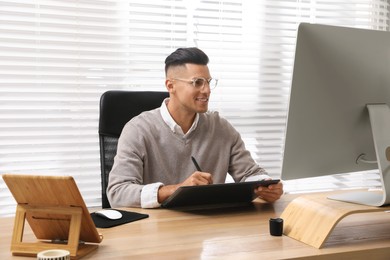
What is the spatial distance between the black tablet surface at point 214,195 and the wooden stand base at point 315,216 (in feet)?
0.63

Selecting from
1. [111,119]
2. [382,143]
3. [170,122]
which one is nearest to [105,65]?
[111,119]

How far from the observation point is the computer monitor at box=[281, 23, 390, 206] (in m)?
1.34

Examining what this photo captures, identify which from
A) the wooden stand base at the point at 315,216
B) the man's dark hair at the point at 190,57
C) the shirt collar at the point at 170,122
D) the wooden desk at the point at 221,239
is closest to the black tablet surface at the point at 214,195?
the wooden desk at the point at 221,239

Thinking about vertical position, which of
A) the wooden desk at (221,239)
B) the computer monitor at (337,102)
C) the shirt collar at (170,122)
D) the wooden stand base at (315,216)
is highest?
the computer monitor at (337,102)

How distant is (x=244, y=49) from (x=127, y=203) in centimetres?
146

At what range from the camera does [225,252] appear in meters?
1.25

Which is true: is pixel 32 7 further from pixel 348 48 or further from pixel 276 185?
pixel 348 48

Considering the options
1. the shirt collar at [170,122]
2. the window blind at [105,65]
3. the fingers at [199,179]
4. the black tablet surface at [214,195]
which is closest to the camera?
the black tablet surface at [214,195]

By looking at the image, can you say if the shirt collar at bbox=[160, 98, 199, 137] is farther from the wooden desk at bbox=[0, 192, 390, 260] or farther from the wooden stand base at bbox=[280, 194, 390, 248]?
the wooden stand base at bbox=[280, 194, 390, 248]

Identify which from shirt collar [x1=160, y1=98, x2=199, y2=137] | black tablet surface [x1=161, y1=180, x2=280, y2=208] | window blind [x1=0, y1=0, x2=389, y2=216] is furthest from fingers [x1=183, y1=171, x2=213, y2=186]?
window blind [x1=0, y1=0, x2=389, y2=216]

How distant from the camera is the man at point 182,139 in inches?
81.7

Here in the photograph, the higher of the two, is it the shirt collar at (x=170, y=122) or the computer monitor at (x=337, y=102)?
the computer monitor at (x=337, y=102)

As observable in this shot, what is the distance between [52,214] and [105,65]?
1541 mm

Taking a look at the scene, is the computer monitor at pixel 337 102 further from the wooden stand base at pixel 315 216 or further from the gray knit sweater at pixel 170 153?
the gray knit sweater at pixel 170 153
